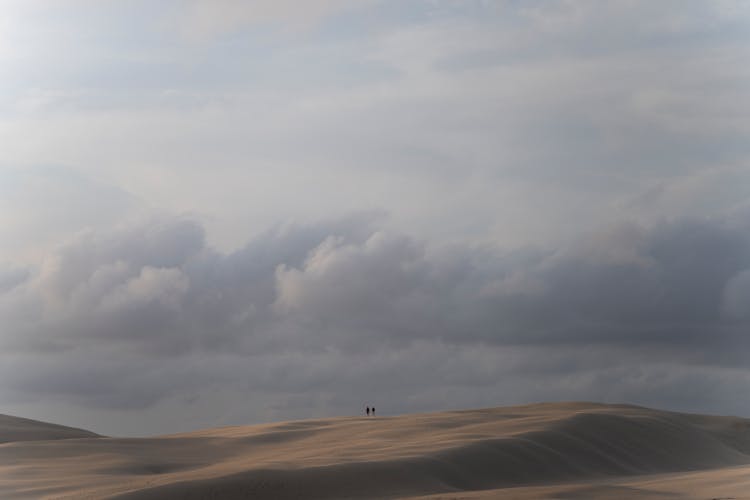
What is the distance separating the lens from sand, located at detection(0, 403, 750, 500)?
1266 inches

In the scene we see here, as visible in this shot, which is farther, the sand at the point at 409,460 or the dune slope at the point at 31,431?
the dune slope at the point at 31,431

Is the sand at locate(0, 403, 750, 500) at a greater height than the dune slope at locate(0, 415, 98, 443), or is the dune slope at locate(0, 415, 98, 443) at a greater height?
the dune slope at locate(0, 415, 98, 443)

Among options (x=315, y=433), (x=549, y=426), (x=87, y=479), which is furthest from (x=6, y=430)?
(x=549, y=426)

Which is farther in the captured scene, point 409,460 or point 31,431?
point 31,431

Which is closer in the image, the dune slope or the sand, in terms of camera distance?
the sand

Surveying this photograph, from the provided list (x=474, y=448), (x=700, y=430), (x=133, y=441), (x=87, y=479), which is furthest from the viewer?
(x=700, y=430)

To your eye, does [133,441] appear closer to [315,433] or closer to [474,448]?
[315,433]

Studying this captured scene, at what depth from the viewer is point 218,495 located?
31.5 m

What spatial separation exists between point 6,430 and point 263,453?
2340 centimetres

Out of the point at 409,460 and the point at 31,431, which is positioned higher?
the point at 31,431

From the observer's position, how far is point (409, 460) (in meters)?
36.3

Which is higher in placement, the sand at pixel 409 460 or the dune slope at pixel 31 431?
the dune slope at pixel 31 431

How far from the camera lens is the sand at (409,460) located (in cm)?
3216

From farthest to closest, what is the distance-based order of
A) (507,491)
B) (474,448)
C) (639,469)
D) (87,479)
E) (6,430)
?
(6,430) < (639,469) < (474,448) < (87,479) < (507,491)
